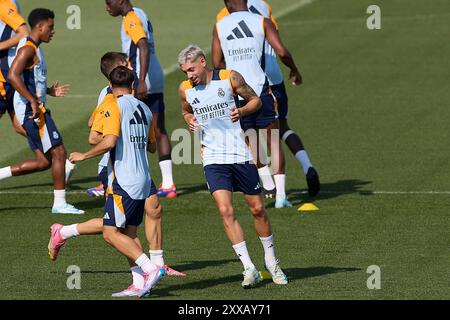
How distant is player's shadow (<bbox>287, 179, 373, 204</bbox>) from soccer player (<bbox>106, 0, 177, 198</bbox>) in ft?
5.76

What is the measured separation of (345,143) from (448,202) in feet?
15.1

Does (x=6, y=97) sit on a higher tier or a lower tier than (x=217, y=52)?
lower

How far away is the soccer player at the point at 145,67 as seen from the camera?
19062 millimetres

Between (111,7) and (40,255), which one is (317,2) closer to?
(111,7)

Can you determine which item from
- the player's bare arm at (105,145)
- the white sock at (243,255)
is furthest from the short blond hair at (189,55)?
the white sock at (243,255)

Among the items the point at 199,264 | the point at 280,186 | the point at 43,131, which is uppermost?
the point at 43,131

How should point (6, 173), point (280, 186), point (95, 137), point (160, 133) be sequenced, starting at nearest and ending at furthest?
point (95, 137) → point (280, 186) → point (6, 173) → point (160, 133)

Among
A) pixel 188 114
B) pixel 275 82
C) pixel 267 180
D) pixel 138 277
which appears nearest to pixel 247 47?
pixel 275 82

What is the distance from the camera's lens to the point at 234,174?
1408cm

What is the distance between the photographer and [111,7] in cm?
1911

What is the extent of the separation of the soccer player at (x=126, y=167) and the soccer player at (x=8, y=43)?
18.5 ft

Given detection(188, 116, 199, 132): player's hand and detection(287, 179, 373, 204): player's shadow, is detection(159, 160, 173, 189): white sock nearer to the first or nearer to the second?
detection(287, 179, 373, 204): player's shadow

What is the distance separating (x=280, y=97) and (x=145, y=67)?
6.44ft

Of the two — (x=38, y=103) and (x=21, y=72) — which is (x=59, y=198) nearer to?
(x=38, y=103)
